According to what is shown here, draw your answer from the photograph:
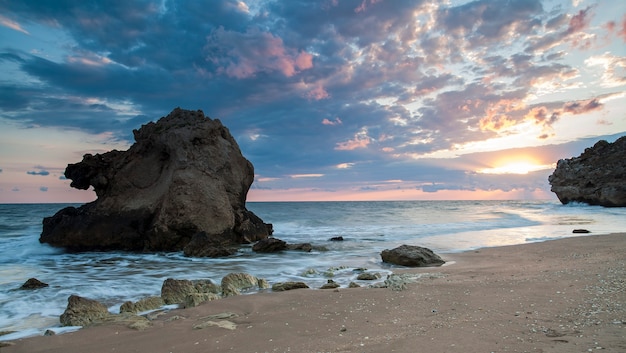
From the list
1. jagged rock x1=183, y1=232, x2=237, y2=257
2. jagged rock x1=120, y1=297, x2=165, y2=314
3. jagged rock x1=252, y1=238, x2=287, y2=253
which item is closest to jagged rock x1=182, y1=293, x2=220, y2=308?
jagged rock x1=120, y1=297, x2=165, y2=314

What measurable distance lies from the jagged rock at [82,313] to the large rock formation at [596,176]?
141ft

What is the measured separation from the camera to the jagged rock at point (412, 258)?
9695 mm

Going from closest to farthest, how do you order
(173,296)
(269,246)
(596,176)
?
(173,296), (269,246), (596,176)

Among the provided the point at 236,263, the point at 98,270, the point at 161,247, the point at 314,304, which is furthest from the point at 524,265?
the point at 161,247

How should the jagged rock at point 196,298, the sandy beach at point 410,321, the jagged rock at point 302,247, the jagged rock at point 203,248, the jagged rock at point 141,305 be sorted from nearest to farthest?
the sandy beach at point 410,321 < the jagged rock at point 141,305 < the jagged rock at point 196,298 < the jagged rock at point 203,248 < the jagged rock at point 302,247

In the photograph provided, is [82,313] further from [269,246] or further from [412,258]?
[269,246]

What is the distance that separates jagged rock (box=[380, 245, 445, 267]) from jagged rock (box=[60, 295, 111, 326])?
22.3ft

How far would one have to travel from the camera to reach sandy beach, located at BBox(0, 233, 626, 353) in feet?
11.7

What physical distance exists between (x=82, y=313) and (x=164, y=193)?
988cm

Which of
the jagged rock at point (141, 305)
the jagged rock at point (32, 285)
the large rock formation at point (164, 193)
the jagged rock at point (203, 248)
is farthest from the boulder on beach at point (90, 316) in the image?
the large rock formation at point (164, 193)

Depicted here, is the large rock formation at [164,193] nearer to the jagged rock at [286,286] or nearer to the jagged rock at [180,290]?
the jagged rock at [180,290]

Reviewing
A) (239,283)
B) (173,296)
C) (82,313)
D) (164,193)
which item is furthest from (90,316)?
(164,193)

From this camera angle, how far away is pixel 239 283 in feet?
25.0

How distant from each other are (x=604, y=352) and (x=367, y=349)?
6.17 feet
